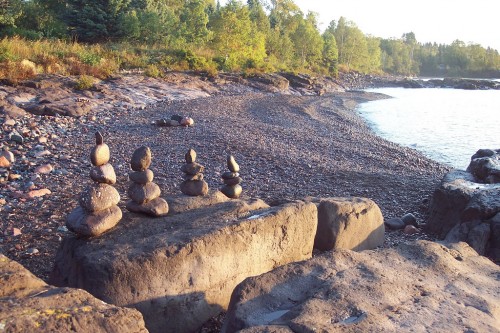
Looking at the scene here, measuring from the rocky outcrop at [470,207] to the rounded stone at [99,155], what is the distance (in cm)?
505

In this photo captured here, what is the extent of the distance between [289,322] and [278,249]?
186 centimetres

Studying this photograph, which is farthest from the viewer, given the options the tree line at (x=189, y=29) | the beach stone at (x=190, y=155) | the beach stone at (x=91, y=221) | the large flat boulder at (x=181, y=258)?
the tree line at (x=189, y=29)

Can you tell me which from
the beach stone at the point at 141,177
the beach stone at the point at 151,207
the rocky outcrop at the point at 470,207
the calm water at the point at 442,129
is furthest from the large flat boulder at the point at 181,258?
the calm water at the point at 442,129

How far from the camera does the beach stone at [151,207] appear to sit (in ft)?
15.8

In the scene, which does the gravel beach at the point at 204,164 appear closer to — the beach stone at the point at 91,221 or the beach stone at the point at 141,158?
the beach stone at the point at 91,221

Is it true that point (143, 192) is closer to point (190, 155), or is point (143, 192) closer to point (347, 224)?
point (190, 155)

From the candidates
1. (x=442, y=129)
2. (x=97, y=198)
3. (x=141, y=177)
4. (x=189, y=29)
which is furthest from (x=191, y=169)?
(x=189, y=29)

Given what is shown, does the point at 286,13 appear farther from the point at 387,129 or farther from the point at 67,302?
the point at 67,302

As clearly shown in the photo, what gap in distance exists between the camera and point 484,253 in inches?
244

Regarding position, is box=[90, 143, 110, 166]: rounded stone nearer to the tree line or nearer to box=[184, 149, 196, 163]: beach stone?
box=[184, 149, 196, 163]: beach stone

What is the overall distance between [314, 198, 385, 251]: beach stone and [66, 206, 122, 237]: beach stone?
8.75 feet

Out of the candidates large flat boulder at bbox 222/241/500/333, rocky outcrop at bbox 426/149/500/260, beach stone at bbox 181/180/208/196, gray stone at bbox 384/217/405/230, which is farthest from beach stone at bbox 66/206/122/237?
rocky outcrop at bbox 426/149/500/260

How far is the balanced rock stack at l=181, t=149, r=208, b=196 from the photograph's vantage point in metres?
5.58

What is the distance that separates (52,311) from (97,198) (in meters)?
1.68
